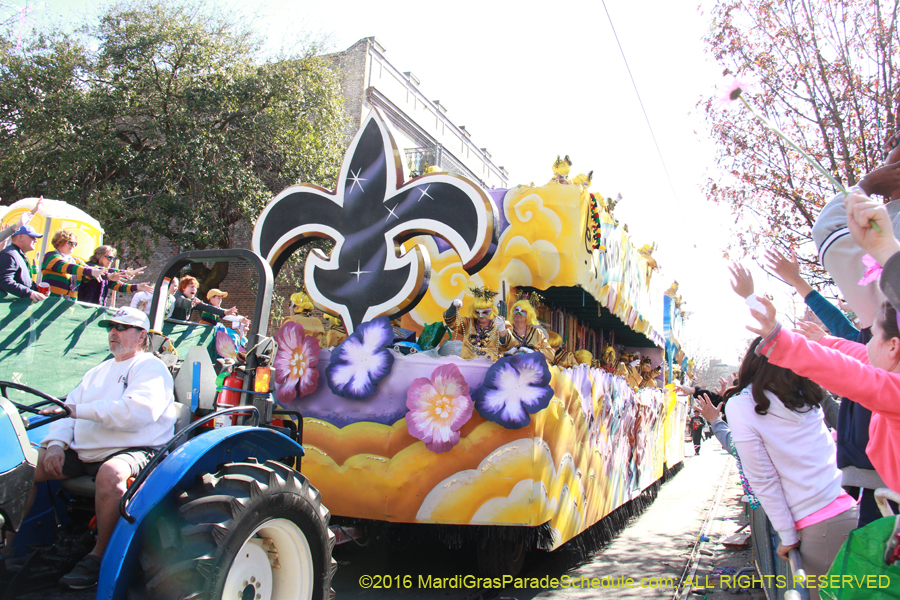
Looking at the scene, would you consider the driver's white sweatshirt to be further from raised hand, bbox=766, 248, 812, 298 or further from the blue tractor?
raised hand, bbox=766, 248, 812, 298

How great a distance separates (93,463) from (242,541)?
0.85 meters

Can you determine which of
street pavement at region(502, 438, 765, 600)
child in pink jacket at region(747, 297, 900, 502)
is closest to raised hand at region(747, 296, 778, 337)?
child in pink jacket at region(747, 297, 900, 502)

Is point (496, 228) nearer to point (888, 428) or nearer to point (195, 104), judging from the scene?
point (888, 428)

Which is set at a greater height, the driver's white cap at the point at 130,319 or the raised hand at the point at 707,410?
the driver's white cap at the point at 130,319

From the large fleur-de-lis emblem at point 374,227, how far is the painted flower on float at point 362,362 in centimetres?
48

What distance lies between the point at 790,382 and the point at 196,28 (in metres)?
16.7

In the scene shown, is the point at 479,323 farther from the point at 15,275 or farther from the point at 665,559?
the point at 15,275

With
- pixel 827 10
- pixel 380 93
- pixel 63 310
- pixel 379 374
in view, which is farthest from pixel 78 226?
pixel 380 93

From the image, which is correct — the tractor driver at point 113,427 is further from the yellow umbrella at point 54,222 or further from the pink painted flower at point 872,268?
the yellow umbrella at point 54,222

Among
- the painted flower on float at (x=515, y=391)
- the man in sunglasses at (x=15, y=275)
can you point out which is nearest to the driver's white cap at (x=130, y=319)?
the man in sunglasses at (x=15, y=275)

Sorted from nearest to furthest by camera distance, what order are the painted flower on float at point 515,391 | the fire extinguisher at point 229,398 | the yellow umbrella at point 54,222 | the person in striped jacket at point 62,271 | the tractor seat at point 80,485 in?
the tractor seat at point 80,485 → the fire extinguisher at point 229,398 → the painted flower on float at point 515,391 → the person in striped jacket at point 62,271 → the yellow umbrella at point 54,222

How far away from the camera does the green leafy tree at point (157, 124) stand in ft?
47.2

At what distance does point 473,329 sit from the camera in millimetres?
5812

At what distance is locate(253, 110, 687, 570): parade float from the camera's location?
4508 mm
